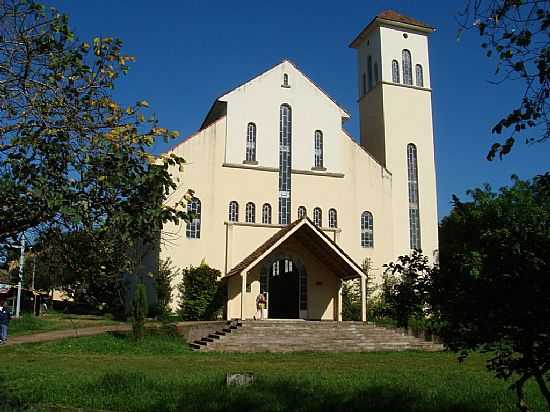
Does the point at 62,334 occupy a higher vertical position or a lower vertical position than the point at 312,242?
lower

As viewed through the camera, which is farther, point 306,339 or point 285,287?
point 285,287

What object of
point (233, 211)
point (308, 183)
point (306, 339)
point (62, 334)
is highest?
point (308, 183)

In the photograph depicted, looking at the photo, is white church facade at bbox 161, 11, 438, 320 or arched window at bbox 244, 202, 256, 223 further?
arched window at bbox 244, 202, 256, 223

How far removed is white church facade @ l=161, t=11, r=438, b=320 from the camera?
95.8 ft

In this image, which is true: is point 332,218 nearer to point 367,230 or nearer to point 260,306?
point 367,230

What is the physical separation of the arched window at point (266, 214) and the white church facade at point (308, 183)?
10 cm

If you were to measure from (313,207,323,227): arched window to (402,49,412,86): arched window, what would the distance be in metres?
10.1

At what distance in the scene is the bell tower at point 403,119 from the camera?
3303 centimetres

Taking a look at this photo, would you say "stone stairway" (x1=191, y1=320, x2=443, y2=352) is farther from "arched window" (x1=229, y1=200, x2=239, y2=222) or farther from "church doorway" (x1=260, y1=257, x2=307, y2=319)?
"arched window" (x1=229, y1=200, x2=239, y2=222)

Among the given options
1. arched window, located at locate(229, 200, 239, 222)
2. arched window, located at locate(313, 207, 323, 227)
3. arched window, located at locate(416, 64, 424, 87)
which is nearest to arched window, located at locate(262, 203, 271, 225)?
arched window, located at locate(229, 200, 239, 222)

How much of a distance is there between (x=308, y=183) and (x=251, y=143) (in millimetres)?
3691

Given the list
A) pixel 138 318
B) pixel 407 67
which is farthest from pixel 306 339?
pixel 407 67

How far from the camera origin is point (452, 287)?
730 centimetres

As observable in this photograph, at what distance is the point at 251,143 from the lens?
Answer: 31156mm
